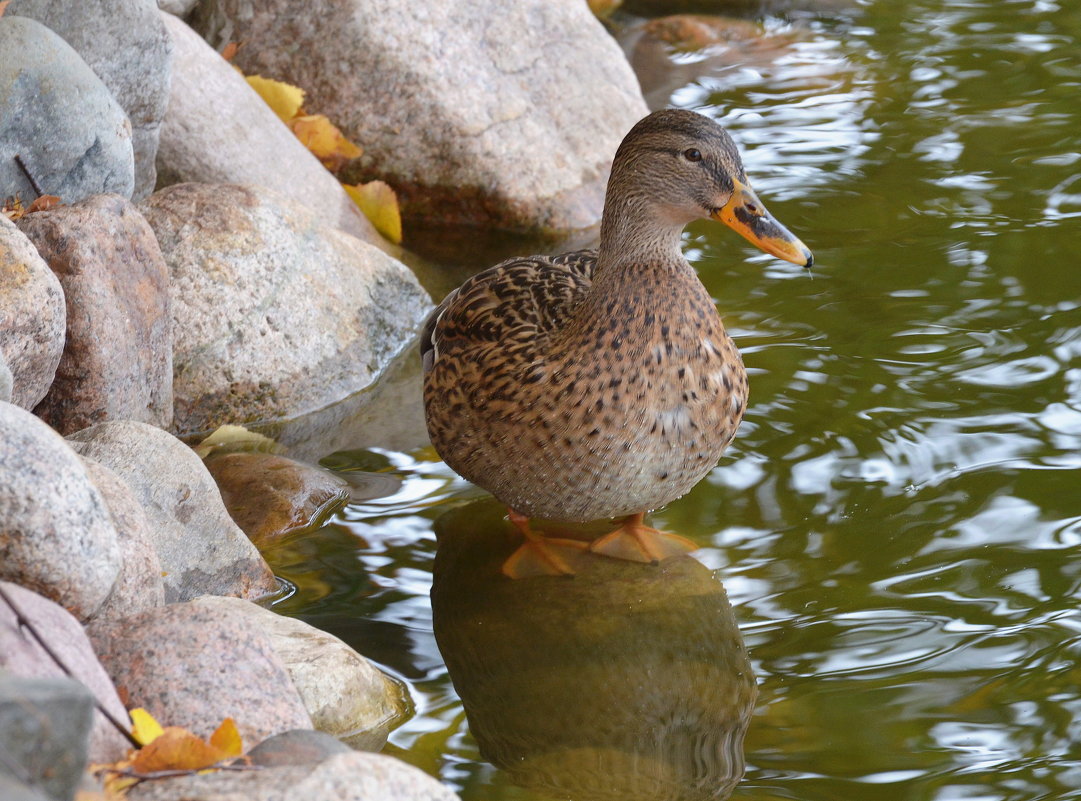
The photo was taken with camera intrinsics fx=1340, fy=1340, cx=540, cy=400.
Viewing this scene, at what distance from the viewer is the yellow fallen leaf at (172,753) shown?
2.55m

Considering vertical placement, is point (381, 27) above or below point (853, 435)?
above

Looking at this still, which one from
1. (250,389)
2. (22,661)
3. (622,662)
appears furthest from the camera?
(250,389)

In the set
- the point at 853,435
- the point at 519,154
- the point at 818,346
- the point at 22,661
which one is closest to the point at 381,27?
the point at 519,154

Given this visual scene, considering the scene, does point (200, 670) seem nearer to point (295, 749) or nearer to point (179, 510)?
point (295, 749)

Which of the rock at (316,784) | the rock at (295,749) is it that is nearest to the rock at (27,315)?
the rock at (295,749)

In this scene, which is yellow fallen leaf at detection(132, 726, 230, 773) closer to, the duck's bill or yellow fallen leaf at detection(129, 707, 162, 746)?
yellow fallen leaf at detection(129, 707, 162, 746)

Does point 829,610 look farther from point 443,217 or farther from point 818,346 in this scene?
point 443,217

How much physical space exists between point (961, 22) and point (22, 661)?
7171 mm

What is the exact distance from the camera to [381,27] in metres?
6.33

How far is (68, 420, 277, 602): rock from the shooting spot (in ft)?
12.3

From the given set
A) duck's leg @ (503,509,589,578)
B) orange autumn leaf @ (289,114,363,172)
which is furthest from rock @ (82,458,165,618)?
orange autumn leaf @ (289,114,363,172)

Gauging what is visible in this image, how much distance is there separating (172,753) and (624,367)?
166 centimetres

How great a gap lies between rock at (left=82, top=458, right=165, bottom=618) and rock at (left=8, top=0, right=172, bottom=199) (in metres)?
1.93

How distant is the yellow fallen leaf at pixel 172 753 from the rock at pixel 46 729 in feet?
1.32
